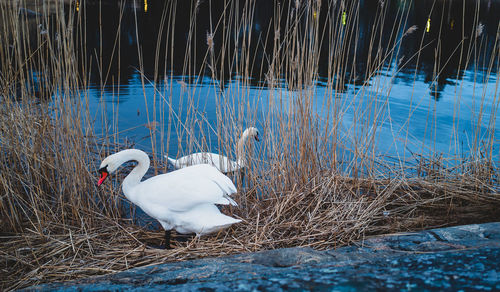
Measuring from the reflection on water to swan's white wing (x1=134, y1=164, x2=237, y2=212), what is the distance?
26.6 inches

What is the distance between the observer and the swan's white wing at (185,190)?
2.67m

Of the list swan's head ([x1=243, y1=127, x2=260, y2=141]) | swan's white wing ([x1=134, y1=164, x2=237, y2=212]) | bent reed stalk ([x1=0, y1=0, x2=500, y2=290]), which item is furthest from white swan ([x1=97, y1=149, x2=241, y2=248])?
swan's head ([x1=243, y1=127, x2=260, y2=141])

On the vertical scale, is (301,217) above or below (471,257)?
below

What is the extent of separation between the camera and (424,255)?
4.94 ft

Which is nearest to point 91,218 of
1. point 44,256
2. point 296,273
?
point 44,256

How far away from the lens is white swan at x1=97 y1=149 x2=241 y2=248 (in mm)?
2672

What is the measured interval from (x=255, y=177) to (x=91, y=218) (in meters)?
1.34

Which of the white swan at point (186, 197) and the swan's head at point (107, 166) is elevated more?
the swan's head at point (107, 166)

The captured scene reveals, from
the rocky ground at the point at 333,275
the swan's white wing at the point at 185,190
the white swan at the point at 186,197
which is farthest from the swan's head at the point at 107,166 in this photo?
the rocky ground at the point at 333,275

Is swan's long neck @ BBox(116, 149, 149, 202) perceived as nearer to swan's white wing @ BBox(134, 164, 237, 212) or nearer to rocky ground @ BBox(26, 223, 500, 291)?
swan's white wing @ BBox(134, 164, 237, 212)

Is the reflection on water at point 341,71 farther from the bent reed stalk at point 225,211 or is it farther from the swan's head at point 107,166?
the swan's head at point 107,166

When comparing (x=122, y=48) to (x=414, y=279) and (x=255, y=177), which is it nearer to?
(x=255, y=177)

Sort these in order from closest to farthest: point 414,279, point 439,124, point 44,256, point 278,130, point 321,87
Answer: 1. point 414,279
2. point 44,256
3. point 278,130
4. point 439,124
5. point 321,87

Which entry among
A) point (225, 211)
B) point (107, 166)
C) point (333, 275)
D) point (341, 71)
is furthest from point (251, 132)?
point (333, 275)
